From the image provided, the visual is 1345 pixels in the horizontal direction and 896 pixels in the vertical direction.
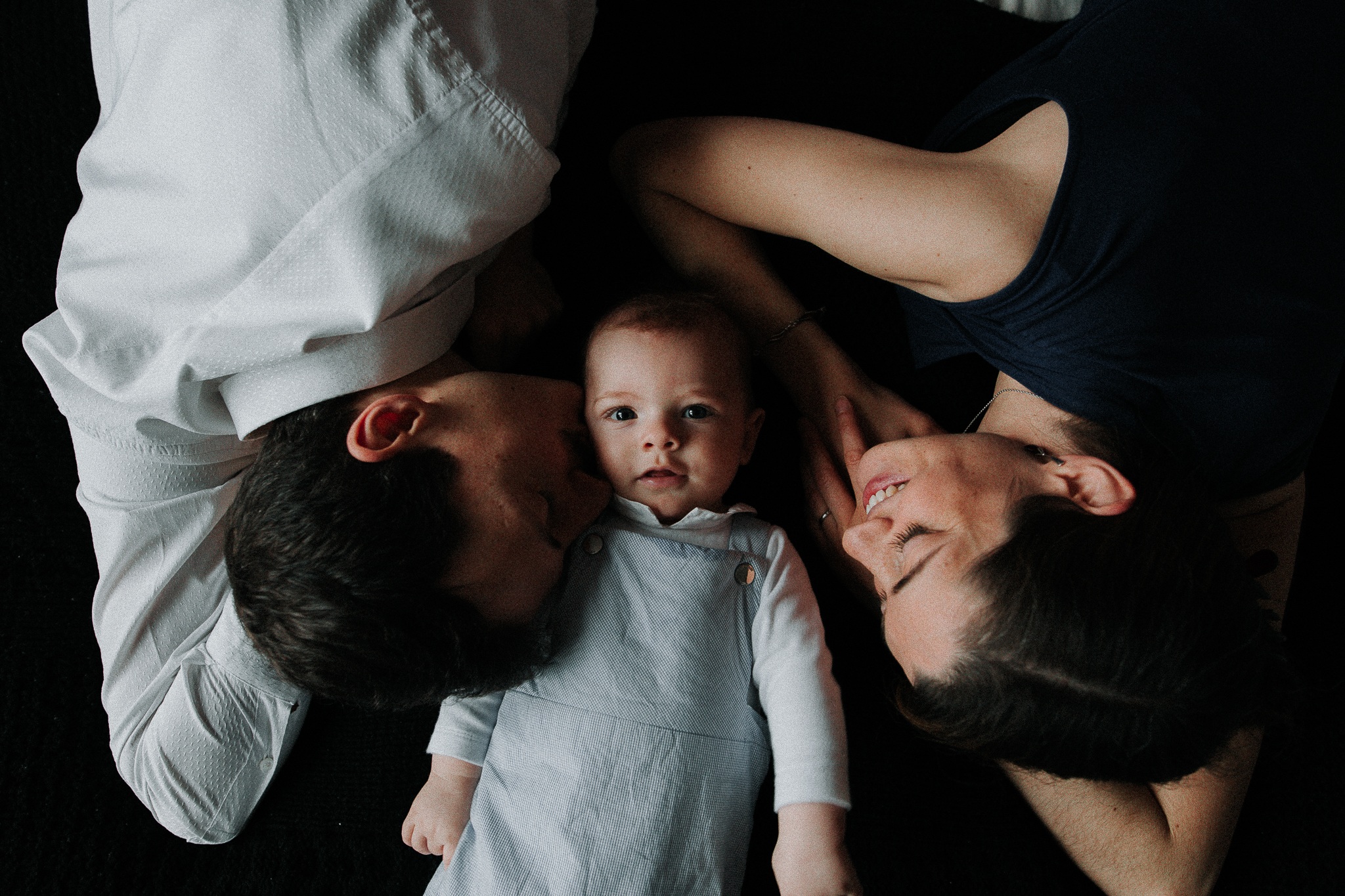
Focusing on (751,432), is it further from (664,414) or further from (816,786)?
(816,786)

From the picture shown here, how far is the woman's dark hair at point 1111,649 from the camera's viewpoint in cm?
75

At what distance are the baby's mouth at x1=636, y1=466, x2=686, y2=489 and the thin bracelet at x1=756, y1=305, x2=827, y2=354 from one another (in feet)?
0.83

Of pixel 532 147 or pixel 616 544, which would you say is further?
pixel 616 544

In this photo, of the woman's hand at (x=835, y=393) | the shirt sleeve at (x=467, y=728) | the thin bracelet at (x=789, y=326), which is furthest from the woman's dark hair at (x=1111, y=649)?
the shirt sleeve at (x=467, y=728)

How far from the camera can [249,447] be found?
104 centimetres

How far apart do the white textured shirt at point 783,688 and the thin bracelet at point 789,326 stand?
231 millimetres

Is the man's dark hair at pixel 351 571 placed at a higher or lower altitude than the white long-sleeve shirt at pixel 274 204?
lower

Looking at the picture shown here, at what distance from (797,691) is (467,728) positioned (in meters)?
0.41

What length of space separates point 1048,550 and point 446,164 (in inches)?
26.5

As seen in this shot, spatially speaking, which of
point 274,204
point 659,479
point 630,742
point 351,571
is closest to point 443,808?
point 630,742

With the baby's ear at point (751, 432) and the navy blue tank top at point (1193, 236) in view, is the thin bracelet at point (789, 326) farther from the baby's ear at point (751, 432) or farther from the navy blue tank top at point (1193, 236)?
the navy blue tank top at point (1193, 236)

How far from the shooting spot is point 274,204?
0.74m

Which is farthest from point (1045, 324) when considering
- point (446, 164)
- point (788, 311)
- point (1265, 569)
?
point (446, 164)

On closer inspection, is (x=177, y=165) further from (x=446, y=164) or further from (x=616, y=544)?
(x=616, y=544)
